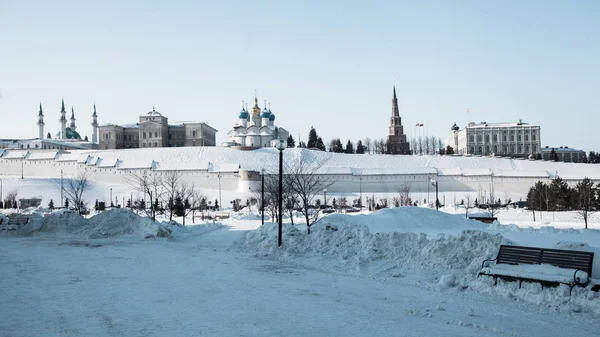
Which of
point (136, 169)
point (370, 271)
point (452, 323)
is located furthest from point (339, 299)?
point (136, 169)

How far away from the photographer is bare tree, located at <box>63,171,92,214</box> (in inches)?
1306

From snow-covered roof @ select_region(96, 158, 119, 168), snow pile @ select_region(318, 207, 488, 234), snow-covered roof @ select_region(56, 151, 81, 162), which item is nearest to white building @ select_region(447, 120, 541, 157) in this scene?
snow-covered roof @ select_region(96, 158, 119, 168)

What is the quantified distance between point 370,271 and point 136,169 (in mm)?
61868

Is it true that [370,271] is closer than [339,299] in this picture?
No

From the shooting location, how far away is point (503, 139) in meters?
96.4

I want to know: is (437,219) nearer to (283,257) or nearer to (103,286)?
Answer: (283,257)

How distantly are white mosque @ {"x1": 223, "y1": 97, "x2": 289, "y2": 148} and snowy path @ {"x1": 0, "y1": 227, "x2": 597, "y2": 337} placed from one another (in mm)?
68101

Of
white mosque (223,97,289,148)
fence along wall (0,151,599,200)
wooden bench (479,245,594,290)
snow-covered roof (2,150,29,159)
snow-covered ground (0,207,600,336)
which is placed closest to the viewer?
snow-covered ground (0,207,600,336)

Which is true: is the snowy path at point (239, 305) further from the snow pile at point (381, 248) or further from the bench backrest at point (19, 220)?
the bench backrest at point (19, 220)

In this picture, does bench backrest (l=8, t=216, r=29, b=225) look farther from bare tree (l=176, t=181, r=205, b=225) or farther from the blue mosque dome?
the blue mosque dome

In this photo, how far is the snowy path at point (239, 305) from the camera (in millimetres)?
6129

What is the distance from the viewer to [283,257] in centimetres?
1255

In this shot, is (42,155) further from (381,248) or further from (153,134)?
(381,248)

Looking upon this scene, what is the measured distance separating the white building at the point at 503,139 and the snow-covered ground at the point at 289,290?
8804 cm
